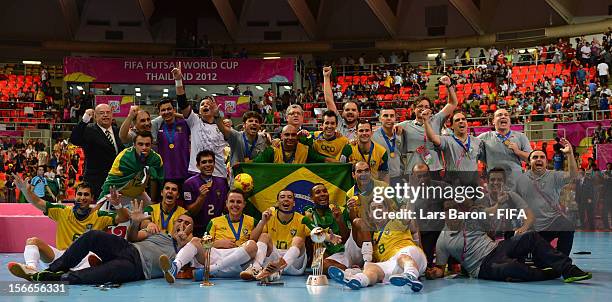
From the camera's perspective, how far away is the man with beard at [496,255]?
8.23 m

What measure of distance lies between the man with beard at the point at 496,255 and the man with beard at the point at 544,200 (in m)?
0.72

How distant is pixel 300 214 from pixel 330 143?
1340 millimetres

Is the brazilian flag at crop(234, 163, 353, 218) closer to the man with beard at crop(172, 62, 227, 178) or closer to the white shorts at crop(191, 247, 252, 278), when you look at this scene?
the man with beard at crop(172, 62, 227, 178)

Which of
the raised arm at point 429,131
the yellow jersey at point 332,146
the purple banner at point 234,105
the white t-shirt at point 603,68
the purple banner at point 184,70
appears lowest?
the yellow jersey at point 332,146

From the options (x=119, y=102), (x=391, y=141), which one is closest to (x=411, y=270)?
(x=391, y=141)

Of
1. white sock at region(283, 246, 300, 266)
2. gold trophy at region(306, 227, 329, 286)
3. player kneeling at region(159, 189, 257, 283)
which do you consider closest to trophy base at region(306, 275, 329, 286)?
gold trophy at region(306, 227, 329, 286)

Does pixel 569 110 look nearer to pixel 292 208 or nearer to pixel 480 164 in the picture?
pixel 480 164

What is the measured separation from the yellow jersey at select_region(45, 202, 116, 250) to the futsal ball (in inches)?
65.4

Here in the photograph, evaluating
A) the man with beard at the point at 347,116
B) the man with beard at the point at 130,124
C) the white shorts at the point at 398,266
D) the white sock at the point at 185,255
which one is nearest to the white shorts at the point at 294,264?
the white sock at the point at 185,255

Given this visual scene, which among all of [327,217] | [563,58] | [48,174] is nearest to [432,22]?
[563,58]

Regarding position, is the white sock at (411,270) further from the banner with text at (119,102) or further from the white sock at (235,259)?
the banner with text at (119,102)

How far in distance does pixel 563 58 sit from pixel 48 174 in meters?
23.0

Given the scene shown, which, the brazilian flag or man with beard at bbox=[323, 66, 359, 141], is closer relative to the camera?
the brazilian flag

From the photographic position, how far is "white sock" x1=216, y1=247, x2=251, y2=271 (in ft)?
28.1
